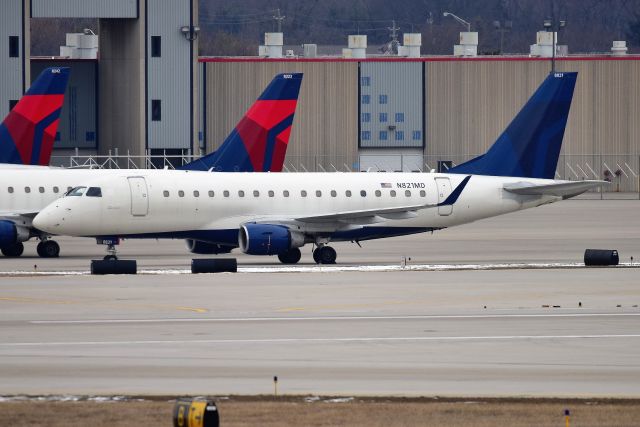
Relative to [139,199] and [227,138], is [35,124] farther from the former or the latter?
[139,199]

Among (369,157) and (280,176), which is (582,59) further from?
(280,176)

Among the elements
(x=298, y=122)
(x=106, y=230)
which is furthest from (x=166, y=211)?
(x=298, y=122)

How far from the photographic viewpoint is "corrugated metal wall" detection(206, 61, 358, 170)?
10038 cm

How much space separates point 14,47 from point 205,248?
38.8 meters

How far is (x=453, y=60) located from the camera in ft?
338

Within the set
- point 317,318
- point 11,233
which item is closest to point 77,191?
point 11,233

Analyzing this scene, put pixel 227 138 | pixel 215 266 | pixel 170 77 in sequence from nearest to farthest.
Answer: pixel 215 266, pixel 227 138, pixel 170 77

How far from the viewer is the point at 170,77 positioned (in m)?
89.5

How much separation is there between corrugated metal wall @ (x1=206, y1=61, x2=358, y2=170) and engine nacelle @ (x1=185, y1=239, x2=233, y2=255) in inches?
1971

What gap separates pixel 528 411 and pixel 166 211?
28303mm

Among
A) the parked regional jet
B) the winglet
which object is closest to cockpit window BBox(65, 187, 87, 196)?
the parked regional jet

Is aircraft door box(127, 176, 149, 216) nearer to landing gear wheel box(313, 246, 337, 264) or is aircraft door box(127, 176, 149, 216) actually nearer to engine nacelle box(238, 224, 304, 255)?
engine nacelle box(238, 224, 304, 255)

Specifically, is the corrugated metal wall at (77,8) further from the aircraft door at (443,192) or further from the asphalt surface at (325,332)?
the aircraft door at (443,192)

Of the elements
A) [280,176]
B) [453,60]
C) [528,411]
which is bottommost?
[528,411]
